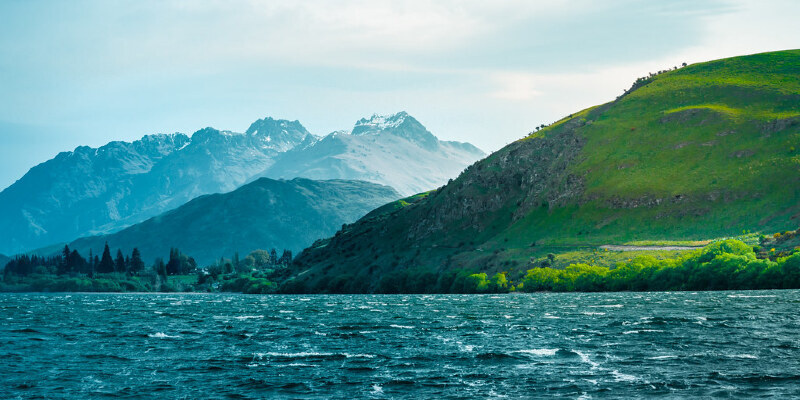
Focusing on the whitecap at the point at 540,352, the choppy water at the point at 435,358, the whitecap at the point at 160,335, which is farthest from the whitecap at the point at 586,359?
the whitecap at the point at 160,335

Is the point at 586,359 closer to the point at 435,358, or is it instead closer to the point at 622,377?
the point at 622,377

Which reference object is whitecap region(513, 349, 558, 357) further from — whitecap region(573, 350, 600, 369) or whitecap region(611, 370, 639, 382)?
whitecap region(611, 370, 639, 382)

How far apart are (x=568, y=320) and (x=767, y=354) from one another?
1290 inches

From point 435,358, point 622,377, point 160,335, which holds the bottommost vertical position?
point 622,377

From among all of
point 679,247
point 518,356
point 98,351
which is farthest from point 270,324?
point 679,247

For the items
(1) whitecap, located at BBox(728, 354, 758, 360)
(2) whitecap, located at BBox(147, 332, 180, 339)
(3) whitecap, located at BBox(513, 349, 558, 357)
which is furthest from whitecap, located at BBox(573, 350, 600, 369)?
(2) whitecap, located at BBox(147, 332, 180, 339)

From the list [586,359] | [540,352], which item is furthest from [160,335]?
[586,359]

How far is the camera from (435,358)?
53750mm

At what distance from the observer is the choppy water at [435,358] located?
4097 centimetres

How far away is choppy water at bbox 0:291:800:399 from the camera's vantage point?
41.0 m

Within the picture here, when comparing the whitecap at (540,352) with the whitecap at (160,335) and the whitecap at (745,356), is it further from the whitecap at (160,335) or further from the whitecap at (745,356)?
the whitecap at (160,335)

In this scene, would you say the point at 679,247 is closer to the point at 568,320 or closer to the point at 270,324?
the point at 568,320

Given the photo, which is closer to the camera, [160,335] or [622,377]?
[622,377]

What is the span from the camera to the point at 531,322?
79.9 metres
